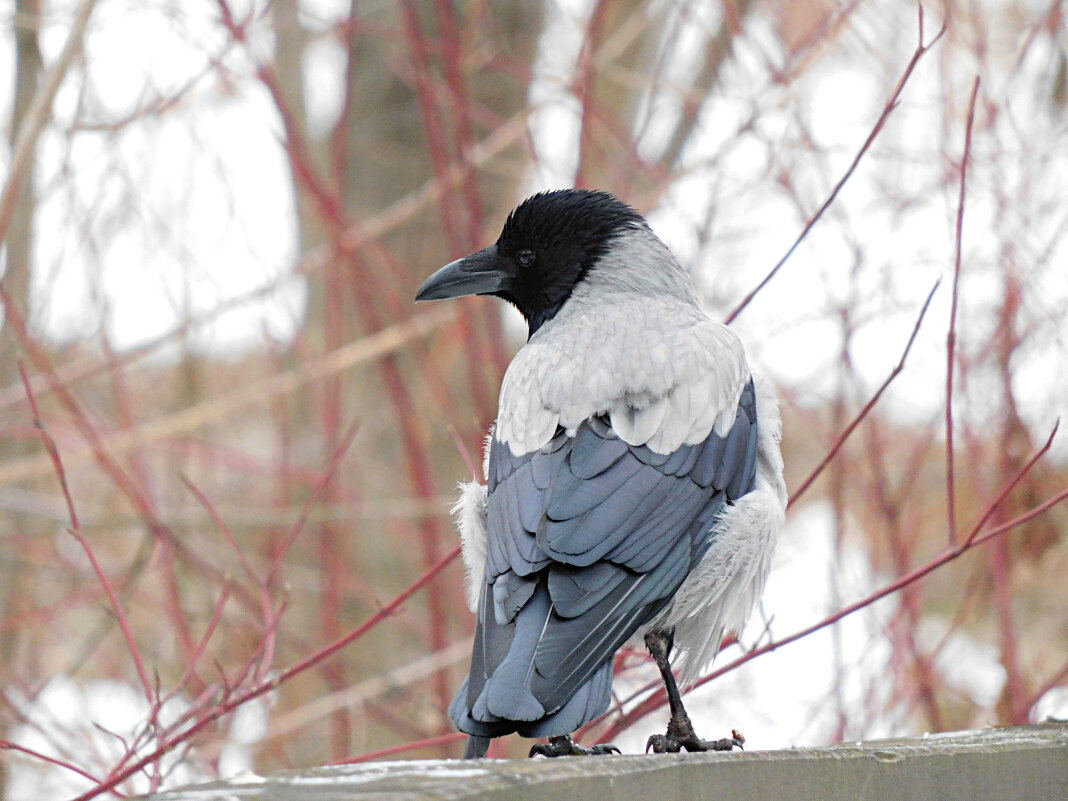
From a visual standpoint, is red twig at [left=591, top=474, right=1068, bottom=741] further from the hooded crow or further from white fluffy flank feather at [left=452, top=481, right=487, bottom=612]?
white fluffy flank feather at [left=452, top=481, right=487, bottom=612]

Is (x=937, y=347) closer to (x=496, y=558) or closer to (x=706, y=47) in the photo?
(x=706, y=47)

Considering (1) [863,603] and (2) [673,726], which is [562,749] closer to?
(2) [673,726]

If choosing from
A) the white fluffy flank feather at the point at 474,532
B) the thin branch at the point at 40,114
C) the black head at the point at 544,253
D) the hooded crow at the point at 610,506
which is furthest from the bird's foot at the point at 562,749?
the thin branch at the point at 40,114

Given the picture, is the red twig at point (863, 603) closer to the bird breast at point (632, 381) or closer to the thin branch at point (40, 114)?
the bird breast at point (632, 381)

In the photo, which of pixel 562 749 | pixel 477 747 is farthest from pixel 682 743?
pixel 477 747

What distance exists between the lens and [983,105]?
175 inches

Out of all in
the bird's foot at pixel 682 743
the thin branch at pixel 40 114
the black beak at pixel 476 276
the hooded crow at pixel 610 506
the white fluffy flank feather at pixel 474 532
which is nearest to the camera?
the hooded crow at pixel 610 506

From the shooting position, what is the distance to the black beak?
3383mm

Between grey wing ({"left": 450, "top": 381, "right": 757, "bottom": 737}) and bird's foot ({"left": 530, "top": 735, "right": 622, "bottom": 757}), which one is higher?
grey wing ({"left": 450, "top": 381, "right": 757, "bottom": 737})

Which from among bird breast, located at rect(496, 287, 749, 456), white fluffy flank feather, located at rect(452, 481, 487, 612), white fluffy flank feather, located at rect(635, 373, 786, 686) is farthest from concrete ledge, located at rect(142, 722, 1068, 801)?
white fluffy flank feather, located at rect(452, 481, 487, 612)

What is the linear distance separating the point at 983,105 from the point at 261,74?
2616 millimetres

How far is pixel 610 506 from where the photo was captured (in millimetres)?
2574

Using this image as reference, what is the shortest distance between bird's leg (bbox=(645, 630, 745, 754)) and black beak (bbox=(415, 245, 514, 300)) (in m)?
1.12

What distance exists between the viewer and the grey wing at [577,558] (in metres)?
2.21
